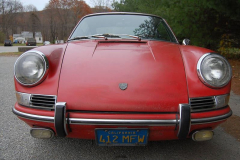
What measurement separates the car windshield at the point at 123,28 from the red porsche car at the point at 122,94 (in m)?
0.65

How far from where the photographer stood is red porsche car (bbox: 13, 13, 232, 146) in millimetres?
1470

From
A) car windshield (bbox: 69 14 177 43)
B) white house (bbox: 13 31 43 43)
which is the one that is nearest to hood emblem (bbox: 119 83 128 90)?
car windshield (bbox: 69 14 177 43)

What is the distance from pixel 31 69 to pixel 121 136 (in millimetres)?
948

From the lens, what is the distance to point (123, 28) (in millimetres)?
2553

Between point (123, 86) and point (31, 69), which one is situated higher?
point (31, 69)

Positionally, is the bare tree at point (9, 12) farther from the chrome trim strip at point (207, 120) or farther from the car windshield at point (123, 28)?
the chrome trim strip at point (207, 120)

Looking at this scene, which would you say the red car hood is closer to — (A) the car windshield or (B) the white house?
(A) the car windshield

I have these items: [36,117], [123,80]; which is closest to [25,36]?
[36,117]

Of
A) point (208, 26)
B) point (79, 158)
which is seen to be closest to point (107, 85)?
point (79, 158)

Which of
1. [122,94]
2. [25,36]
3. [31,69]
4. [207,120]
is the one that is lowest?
[25,36]

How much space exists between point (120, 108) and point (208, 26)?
7.08m

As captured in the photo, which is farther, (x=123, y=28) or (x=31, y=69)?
(x=123, y=28)

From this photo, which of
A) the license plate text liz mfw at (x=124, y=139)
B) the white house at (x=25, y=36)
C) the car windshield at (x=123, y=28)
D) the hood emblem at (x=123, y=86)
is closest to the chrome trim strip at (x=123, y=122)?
the license plate text liz mfw at (x=124, y=139)

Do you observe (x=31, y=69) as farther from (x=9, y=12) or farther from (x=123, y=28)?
(x=9, y=12)
